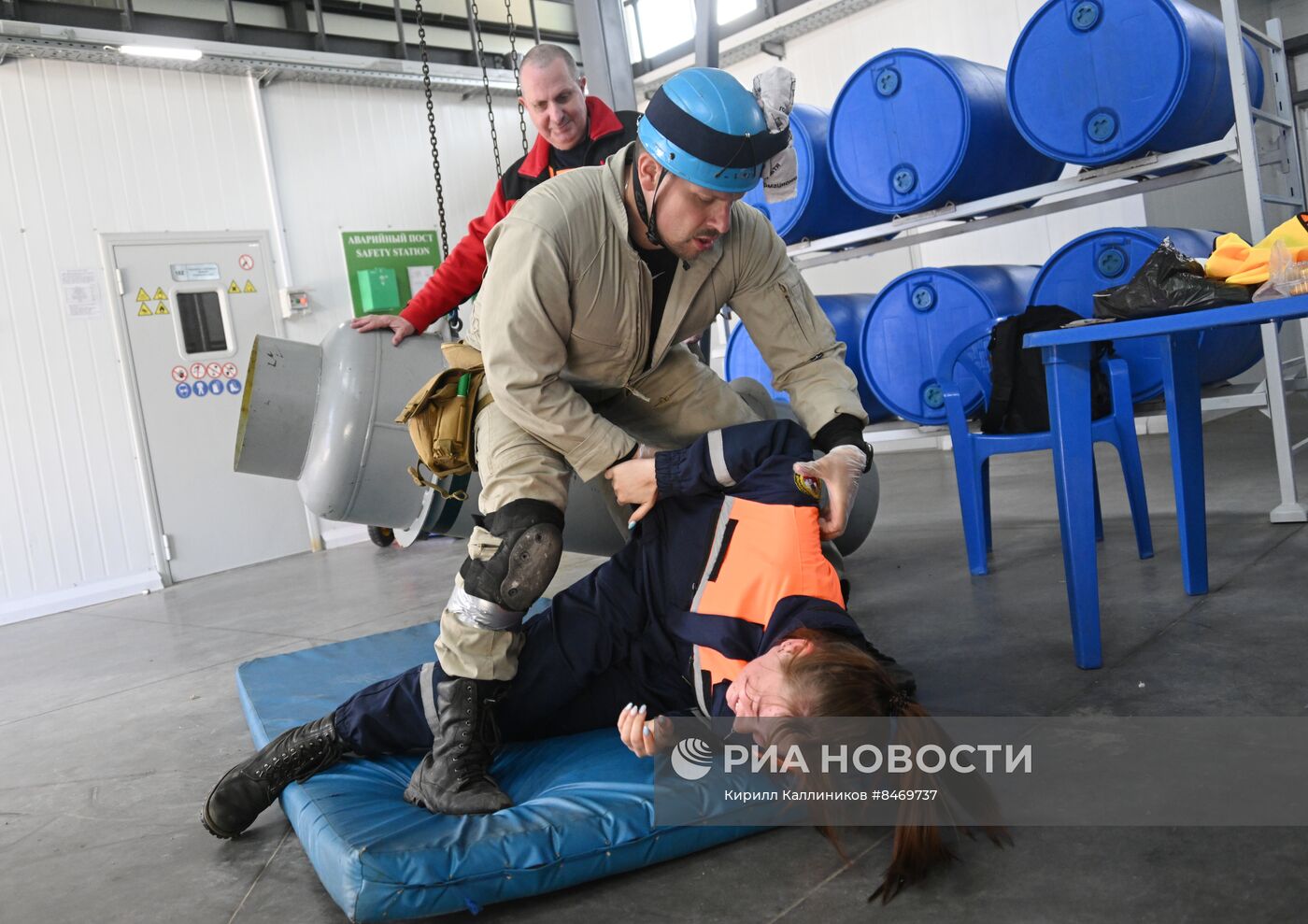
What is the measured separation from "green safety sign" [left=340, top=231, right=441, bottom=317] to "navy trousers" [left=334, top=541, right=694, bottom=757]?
5.74 m

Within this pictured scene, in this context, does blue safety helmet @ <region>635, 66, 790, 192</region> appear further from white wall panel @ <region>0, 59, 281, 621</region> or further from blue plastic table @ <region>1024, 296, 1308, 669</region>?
white wall panel @ <region>0, 59, 281, 621</region>

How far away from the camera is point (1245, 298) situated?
2.12m

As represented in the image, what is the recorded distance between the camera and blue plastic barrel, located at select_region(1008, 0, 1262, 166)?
12.1 ft

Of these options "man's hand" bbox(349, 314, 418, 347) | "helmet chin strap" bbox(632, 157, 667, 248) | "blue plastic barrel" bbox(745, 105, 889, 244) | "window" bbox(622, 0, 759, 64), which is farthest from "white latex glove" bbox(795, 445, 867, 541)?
"window" bbox(622, 0, 759, 64)

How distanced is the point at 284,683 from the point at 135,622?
9.67 feet

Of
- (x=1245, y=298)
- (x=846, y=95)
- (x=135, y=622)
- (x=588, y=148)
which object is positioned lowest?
(x=135, y=622)

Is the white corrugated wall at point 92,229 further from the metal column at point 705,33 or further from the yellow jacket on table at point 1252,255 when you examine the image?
the yellow jacket on table at point 1252,255

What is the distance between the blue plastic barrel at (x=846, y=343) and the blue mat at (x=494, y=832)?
294 centimetres

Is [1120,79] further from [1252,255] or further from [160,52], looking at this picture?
[160,52]

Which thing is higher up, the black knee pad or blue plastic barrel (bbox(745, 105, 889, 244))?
blue plastic barrel (bbox(745, 105, 889, 244))

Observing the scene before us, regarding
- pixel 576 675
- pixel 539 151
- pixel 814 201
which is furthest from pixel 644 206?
pixel 814 201

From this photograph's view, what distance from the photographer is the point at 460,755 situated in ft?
6.38

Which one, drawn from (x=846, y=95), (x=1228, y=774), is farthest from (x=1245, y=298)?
(x=846, y=95)

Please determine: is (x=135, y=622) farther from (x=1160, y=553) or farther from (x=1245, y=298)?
(x=1245, y=298)
